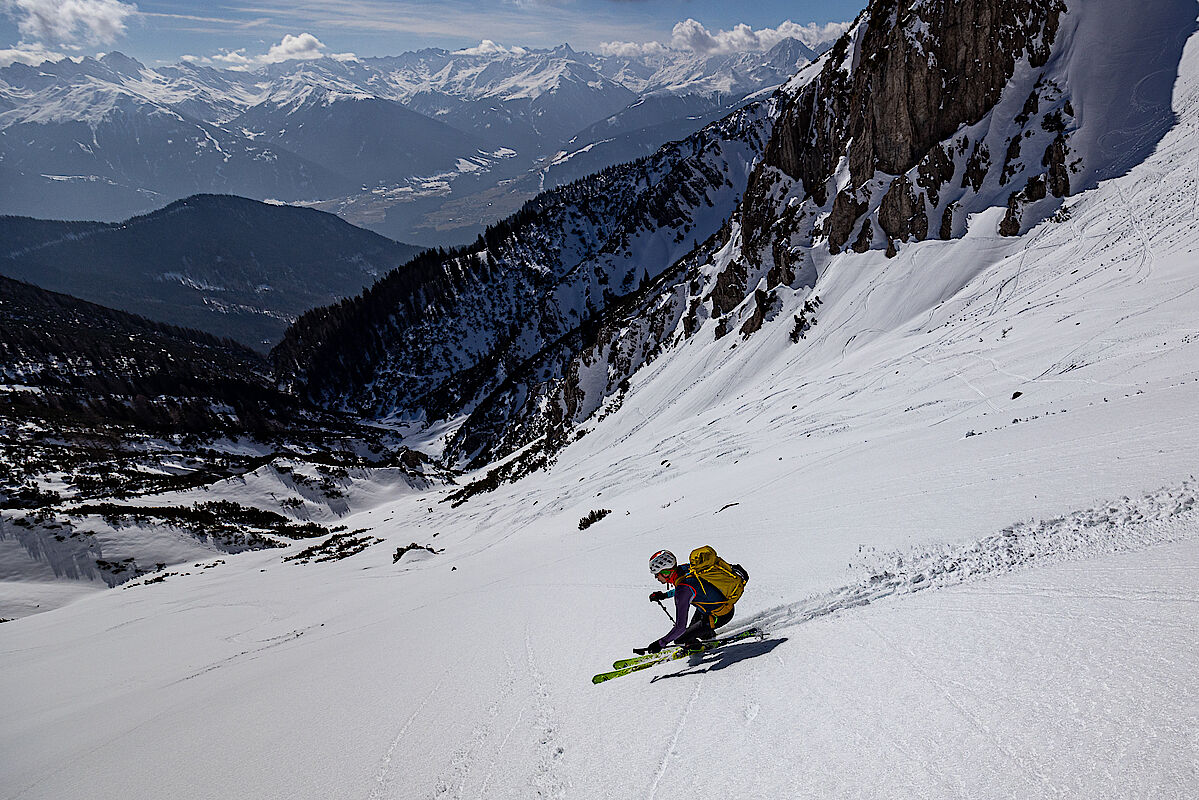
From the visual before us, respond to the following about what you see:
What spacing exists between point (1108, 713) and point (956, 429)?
9422 millimetres

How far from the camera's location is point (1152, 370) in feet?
33.0

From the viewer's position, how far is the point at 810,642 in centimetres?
550

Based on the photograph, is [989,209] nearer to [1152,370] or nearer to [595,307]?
[1152,370]

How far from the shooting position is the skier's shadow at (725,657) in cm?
588

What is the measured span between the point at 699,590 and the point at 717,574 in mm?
287

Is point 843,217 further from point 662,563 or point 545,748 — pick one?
point 545,748

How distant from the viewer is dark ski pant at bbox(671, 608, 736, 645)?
638 centimetres

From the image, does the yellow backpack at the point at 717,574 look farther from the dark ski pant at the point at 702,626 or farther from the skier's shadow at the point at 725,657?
the skier's shadow at the point at 725,657

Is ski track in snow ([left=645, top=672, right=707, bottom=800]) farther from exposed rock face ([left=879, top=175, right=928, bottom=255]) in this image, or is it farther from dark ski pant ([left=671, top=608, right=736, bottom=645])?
exposed rock face ([left=879, top=175, right=928, bottom=255])

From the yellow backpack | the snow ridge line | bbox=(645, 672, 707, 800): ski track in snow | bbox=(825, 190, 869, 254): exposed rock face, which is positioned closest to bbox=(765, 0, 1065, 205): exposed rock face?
bbox=(825, 190, 869, 254): exposed rock face

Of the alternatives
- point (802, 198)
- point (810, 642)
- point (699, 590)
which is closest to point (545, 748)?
point (699, 590)

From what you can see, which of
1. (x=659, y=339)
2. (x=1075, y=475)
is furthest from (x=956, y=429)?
(x=659, y=339)

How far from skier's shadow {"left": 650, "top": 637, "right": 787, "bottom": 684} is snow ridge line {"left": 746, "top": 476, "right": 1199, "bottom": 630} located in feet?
1.24

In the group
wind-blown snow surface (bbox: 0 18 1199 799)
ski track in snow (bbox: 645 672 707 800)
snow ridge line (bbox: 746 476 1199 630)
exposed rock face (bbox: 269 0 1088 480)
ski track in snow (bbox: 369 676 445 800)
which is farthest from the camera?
exposed rock face (bbox: 269 0 1088 480)
